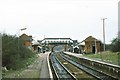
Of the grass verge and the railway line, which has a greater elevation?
the grass verge

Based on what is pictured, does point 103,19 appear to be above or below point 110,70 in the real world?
above

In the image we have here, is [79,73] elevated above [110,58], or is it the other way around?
[110,58]

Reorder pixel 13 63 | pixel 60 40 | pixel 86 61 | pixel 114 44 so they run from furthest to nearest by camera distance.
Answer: pixel 60 40 < pixel 114 44 < pixel 86 61 < pixel 13 63

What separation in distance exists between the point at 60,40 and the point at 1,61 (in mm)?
118235

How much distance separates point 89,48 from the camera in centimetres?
11550

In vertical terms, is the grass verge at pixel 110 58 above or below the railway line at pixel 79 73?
above

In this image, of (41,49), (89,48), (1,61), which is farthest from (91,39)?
(1,61)

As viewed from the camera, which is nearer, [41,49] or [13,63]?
[13,63]

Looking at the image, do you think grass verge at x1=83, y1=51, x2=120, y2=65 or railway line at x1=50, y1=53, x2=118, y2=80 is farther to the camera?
grass verge at x1=83, y1=51, x2=120, y2=65

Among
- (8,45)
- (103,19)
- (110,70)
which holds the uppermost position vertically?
(103,19)

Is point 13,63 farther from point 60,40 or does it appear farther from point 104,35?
point 60,40

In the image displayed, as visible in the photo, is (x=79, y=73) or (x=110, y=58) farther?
(x=110, y=58)

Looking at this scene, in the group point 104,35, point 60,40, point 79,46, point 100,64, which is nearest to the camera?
point 100,64

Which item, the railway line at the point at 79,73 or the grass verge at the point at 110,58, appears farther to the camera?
the grass verge at the point at 110,58
